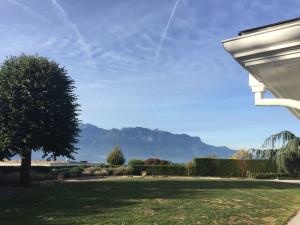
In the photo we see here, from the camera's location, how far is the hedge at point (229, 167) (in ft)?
108

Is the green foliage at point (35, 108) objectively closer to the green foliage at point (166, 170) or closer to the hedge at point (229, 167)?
the green foliage at point (166, 170)

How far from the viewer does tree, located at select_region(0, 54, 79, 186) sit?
63.6ft

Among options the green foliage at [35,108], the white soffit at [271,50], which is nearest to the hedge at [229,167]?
the green foliage at [35,108]

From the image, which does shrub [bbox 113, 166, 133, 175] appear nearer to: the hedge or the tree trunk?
the hedge

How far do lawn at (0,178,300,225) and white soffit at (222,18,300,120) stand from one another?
23.6 feet

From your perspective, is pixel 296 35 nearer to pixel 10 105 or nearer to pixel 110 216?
pixel 110 216

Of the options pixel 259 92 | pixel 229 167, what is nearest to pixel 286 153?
pixel 229 167

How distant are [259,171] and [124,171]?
17.6m

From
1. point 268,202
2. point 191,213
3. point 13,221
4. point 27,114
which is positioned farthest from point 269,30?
point 27,114

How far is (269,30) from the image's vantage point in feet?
11.5

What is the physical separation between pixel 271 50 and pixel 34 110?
19.6 m

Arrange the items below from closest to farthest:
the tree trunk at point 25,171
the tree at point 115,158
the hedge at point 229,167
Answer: the tree trunk at point 25,171, the hedge at point 229,167, the tree at point 115,158

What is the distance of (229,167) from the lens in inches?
1303

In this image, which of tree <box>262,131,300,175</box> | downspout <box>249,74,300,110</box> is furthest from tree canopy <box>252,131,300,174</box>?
downspout <box>249,74,300,110</box>
